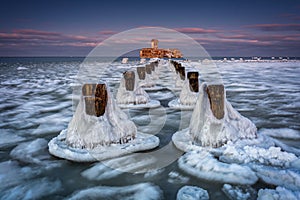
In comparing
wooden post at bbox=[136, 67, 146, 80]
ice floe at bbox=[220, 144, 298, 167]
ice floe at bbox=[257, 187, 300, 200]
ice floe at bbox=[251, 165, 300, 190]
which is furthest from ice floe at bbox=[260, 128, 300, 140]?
wooden post at bbox=[136, 67, 146, 80]

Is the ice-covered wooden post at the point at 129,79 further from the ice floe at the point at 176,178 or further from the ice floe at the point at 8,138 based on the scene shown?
the ice floe at the point at 176,178

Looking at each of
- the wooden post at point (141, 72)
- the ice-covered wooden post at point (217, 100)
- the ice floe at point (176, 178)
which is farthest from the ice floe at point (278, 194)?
the wooden post at point (141, 72)

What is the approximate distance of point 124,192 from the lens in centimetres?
345

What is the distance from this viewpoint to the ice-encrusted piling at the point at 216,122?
4734mm

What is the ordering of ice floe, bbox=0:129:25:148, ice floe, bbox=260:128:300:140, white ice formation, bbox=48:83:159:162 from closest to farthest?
white ice formation, bbox=48:83:159:162, ice floe, bbox=0:129:25:148, ice floe, bbox=260:128:300:140

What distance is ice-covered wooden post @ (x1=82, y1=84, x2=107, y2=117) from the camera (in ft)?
15.8

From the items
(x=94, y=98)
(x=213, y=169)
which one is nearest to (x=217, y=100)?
(x=213, y=169)

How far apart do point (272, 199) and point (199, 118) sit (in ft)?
6.83

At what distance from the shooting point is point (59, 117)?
7.86 meters

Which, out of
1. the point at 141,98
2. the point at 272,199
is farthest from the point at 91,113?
the point at 141,98

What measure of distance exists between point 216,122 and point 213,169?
1.07 metres

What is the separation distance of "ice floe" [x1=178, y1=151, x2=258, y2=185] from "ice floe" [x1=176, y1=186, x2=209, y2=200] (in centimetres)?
40

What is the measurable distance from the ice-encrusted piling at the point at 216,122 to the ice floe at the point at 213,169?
0.41 m

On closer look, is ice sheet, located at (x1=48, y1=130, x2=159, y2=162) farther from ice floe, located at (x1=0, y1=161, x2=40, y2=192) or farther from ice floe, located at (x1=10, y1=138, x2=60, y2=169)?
ice floe, located at (x1=0, y1=161, x2=40, y2=192)
